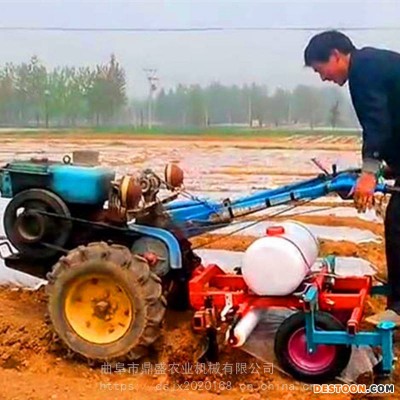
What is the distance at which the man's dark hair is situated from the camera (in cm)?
363

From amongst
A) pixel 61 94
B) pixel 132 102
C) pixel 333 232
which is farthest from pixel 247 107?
pixel 333 232

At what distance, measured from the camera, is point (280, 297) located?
3807 millimetres

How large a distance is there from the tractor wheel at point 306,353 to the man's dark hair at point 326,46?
1.01 m

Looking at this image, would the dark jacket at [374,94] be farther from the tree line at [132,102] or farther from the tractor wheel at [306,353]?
the tree line at [132,102]

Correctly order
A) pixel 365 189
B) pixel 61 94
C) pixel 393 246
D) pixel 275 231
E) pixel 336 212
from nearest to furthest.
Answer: pixel 365 189 < pixel 393 246 < pixel 275 231 < pixel 336 212 < pixel 61 94

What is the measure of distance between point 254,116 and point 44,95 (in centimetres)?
294

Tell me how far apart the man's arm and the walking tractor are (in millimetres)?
296

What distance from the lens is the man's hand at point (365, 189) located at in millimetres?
3539

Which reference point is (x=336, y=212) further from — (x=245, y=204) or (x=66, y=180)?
(x=66, y=180)

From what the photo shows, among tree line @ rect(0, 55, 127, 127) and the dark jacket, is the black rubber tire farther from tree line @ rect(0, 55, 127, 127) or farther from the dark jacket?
tree line @ rect(0, 55, 127, 127)

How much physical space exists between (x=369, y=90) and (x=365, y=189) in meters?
0.38

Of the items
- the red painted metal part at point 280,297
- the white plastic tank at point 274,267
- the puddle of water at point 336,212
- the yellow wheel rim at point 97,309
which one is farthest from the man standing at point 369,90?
the puddle of water at point 336,212

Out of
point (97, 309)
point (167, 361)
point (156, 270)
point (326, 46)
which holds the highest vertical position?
point (326, 46)

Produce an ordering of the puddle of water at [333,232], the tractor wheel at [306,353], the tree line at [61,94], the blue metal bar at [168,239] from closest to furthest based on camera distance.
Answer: the tractor wheel at [306,353] < the blue metal bar at [168,239] < the puddle of water at [333,232] < the tree line at [61,94]
